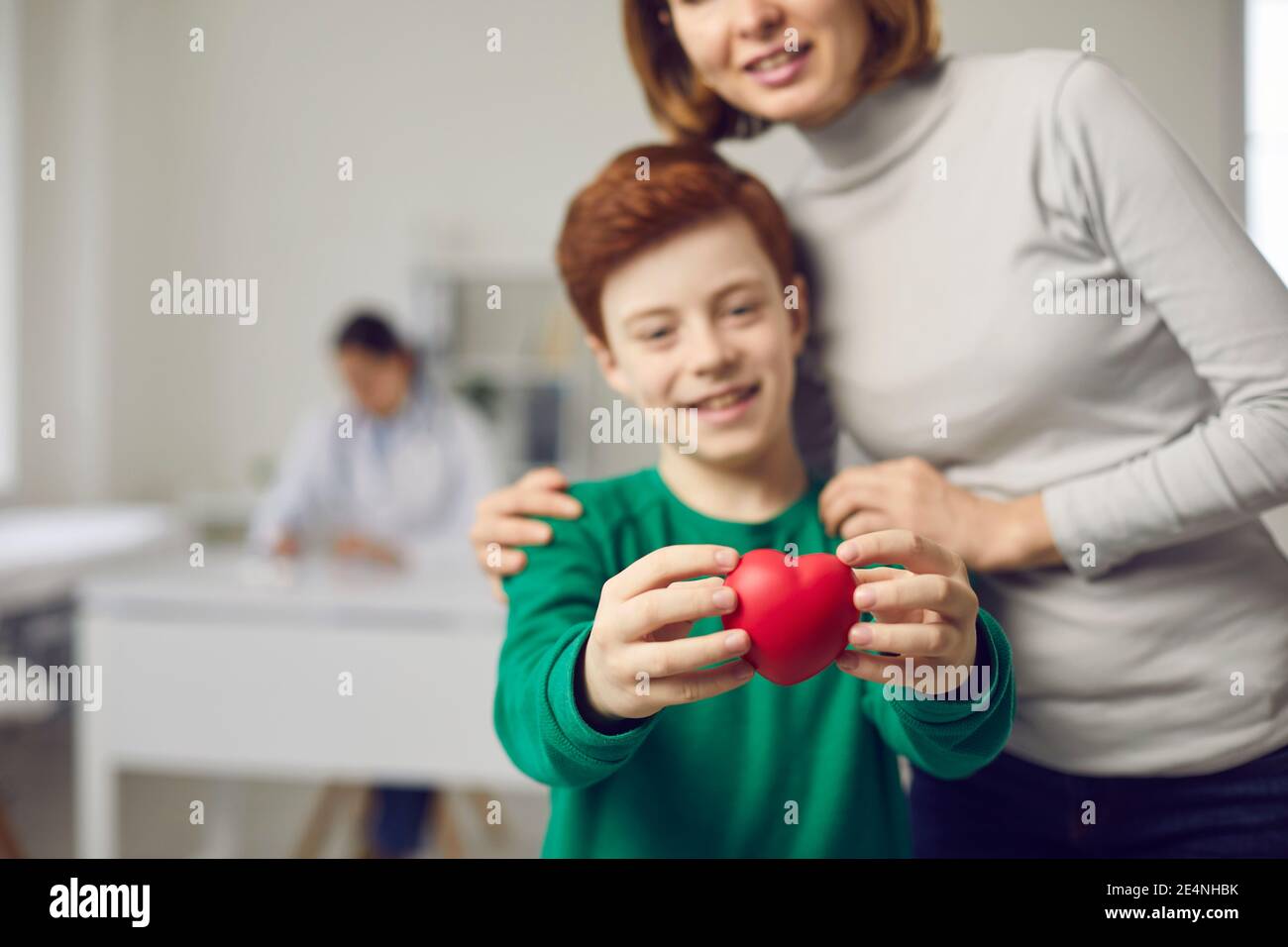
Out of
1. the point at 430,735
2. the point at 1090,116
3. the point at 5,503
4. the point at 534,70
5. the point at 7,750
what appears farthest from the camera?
the point at 5,503

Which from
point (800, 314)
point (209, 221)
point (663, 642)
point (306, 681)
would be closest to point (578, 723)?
point (663, 642)

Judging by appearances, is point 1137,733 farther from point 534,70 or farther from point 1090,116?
point 534,70

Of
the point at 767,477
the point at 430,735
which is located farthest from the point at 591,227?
the point at 430,735

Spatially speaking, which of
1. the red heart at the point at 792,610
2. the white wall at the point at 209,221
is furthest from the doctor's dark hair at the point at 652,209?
the white wall at the point at 209,221

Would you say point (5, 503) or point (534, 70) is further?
point (5, 503)

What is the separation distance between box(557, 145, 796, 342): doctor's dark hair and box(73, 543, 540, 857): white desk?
0.94 meters

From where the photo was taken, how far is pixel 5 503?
2578 millimetres

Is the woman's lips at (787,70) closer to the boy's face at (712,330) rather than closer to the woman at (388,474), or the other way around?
the boy's face at (712,330)

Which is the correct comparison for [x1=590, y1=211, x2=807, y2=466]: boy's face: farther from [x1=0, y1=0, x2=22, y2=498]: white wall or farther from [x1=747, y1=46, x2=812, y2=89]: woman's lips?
[x1=0, y1=0, x2=22, y2=498]: white wall

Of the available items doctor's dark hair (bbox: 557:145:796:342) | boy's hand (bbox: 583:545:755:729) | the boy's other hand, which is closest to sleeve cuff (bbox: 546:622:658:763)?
boy's hand (bbox: 583:545:755:729)

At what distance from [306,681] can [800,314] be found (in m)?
1.13

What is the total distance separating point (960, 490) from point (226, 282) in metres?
2.66
